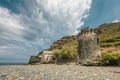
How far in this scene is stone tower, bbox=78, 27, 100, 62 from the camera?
2148 inches

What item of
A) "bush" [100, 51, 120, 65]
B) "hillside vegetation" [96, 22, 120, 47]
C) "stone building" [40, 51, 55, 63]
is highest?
"hillside vegetation" [96, 22, 120, 47]

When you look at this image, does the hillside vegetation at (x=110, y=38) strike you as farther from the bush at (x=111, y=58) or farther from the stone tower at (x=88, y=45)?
the bush at (x=111, y=58)

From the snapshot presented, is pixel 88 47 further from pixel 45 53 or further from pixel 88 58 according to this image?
pixel 45 53

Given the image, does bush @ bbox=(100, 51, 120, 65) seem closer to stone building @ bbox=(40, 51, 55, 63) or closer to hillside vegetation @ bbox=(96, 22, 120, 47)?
stone building @ bbox=(40, 51, 55, 63)

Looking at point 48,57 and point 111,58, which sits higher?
point 48,57

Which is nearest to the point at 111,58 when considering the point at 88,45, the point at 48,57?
the point at 88,45

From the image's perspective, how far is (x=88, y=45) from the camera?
54.7 m

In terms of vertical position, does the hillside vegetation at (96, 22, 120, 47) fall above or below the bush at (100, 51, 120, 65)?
above

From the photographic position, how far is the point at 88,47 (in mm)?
54656

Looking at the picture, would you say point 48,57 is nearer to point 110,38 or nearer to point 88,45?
point 88,45

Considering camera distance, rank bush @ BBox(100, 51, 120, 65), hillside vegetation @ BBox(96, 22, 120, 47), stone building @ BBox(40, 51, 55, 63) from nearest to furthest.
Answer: bush @ BBox(100, 51, 120, 65)
stone building @ BBox(40, 51, 55, 63)
hillside vegetation @ BBox(96, 22, 120, 47)

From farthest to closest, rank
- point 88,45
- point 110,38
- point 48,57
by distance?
point 110,38 → point 48,57 → point 88,45

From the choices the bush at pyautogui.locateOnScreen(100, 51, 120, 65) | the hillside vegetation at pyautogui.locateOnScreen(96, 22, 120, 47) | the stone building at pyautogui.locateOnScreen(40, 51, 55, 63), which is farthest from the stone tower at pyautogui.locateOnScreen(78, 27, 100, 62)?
the hillside vegetation at pyautogui.locateOnScreen(96, 22, 120, 47)

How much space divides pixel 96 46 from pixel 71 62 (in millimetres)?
8981
